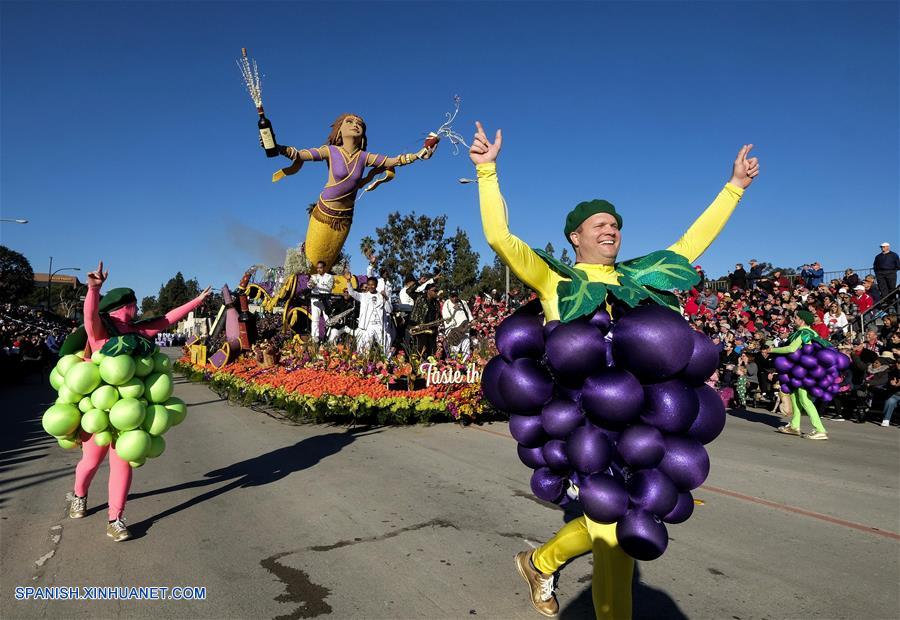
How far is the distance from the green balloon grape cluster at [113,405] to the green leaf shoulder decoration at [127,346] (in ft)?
0.12

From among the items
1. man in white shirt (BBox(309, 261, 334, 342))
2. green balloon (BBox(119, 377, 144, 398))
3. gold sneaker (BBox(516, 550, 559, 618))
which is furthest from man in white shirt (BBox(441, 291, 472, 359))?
gold sneaker (BBox(516, 550, 559, 618))

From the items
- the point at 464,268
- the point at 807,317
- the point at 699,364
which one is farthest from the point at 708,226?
the point at 464,268

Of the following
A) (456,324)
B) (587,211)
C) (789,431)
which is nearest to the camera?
(587,211)

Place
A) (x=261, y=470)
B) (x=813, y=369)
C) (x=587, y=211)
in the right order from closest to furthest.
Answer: (x=587, y=211) → (x=261, y=470) → (x=813, y=369)

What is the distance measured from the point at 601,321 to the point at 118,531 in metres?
3.98

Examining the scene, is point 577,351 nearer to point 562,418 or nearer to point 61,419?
point 562,418

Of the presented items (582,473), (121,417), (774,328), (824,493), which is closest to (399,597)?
(582,473)

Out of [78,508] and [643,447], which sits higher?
[643,447]

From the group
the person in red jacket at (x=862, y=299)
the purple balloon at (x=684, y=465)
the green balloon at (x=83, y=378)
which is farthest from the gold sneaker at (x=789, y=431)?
the green balloon at (x=83, y=378)

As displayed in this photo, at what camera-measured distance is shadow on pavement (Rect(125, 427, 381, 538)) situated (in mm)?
4961

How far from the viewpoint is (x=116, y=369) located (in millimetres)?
4008

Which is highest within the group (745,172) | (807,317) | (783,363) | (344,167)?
(344,167)

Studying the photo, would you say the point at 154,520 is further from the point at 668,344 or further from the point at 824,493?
the point at 824,493

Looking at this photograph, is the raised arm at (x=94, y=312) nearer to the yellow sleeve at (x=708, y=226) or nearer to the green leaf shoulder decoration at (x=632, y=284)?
the green leaf shoulder decoration at (x=632, y=284)
